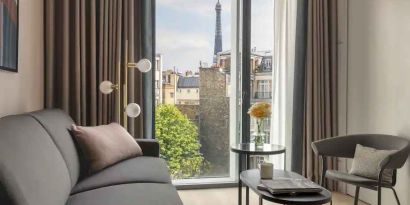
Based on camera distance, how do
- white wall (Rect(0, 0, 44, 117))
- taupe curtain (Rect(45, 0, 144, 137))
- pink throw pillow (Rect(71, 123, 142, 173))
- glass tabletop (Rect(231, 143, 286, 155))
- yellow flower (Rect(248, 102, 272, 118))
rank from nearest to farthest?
white wall (Rect(0, 0, 44, 117)) → pink throw pillow (Rect(71, 123, 142, 173)) → glass tabletop (Rect(231, 143, 286, 155)) → yellow flower (Rect(248, 102, 272, 118)) → taupe curtain (Rect(45, 0, 144, 137))

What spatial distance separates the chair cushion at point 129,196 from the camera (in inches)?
78.9

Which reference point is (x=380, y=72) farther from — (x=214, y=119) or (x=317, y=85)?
(x=214, y=119)

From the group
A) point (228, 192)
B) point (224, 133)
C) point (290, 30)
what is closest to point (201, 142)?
point (224, 133)

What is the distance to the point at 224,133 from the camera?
4.45 metres

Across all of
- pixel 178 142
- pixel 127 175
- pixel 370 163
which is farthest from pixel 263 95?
pixel 127 175

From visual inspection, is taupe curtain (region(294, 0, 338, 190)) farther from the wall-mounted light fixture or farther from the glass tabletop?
the wall-mounted light fixture

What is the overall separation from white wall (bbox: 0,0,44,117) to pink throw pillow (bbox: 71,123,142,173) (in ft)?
1.47

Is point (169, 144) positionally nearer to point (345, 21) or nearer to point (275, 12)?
point (275, 12)

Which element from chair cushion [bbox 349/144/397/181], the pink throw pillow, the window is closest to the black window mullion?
the window

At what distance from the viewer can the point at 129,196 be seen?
209 centimetres

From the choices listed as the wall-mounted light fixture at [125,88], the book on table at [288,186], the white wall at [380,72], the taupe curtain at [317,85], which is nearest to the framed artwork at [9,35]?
the wall-mounted light fixture at [125,88]

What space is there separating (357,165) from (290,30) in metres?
1.66

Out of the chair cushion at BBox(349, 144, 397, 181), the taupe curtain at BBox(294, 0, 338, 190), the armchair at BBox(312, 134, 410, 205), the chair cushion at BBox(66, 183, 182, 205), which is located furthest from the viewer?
the taupe curtain at BBox(294, 0, 338, 190)

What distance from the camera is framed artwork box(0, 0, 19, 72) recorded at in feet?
7.22
